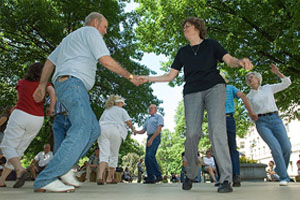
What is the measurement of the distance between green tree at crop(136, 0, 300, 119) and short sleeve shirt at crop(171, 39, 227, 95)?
23.4 feet

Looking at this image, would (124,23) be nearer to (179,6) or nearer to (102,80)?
(102,80)

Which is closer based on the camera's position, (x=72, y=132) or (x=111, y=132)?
(x=72, y=132)

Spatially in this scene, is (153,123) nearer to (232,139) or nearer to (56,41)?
(232,139)

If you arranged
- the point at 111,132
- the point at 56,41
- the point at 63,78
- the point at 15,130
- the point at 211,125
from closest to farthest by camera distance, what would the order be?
the point at 63,78, the point at 211,125, the point at 15,130, the point at 111,132, the point at 56,41

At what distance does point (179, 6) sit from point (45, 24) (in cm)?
653

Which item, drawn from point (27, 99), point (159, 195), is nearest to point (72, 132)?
point (159, 195)

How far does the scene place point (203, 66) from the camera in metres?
4.07

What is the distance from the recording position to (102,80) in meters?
17.6

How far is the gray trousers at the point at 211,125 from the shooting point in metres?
3.77

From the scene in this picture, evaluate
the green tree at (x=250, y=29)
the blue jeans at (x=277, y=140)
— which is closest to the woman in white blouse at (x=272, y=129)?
the blue jeans at (x=277, y=140)

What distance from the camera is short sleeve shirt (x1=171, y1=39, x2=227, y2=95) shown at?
13.1 ft

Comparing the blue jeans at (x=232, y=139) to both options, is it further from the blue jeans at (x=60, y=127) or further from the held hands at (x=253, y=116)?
the blue jeans at (x=60, y=127)

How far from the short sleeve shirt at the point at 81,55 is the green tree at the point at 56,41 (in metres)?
12.0

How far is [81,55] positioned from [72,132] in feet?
2.92
